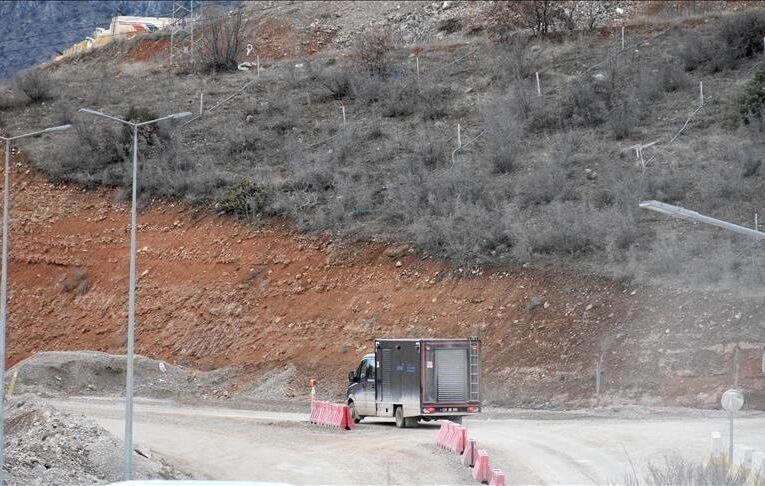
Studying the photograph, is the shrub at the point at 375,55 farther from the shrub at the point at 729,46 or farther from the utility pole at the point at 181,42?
the shrub at the point at 729,46

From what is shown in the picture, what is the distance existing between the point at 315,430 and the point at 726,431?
35.0 ft

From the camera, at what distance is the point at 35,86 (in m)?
71.8

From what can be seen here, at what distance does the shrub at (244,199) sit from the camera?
52.8m

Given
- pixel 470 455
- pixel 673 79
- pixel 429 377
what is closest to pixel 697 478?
pixel 470 455

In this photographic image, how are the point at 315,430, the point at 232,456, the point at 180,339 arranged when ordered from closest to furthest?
the point at 232,456 < the point at 315,430 < the point at 180,339

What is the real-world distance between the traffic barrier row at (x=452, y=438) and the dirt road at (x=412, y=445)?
37cm

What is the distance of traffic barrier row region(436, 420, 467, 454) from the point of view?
2684 centimetres

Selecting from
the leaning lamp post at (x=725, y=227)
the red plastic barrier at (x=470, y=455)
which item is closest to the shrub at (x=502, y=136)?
the red plastic barrier at (x=470, y=455)

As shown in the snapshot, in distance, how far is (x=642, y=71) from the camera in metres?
58.4

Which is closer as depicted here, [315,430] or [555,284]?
[315,430]

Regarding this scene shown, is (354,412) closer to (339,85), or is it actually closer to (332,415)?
(332,415)

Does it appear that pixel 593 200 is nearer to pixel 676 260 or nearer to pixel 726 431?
pixel 676 260

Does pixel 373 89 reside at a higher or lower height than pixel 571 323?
higher

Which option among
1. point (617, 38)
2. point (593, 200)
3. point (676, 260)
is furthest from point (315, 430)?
point (617, 38)
